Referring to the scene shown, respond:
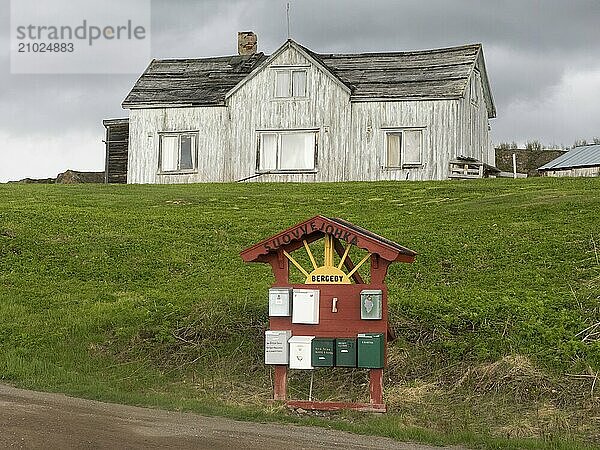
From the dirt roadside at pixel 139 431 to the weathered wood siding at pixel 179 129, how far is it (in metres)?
25.8

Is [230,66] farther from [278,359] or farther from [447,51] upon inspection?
[278,359]

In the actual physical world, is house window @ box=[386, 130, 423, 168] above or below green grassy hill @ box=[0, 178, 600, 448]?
above

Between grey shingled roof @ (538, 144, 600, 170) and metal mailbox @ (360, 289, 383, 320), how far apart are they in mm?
35647

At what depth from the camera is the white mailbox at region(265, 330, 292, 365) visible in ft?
42.5

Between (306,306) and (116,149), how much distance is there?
29.6 metres

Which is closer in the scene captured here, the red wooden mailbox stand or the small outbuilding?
the red wooden mailbox stand

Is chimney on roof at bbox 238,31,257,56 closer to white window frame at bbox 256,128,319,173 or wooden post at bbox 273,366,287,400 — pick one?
white window frame at bbox 256,128,319,173

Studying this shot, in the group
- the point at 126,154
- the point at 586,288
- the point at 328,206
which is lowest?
the point at 586,288

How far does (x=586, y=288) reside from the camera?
52.7ft

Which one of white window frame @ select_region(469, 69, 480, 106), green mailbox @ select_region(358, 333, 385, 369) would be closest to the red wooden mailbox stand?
green mailbox @ select_region(358, 333, 385, 369)

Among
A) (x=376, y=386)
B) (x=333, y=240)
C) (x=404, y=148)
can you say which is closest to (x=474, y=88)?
(x=404, y=148)

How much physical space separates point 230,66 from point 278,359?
29010 mm

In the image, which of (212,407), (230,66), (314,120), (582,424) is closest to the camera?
(582,424)

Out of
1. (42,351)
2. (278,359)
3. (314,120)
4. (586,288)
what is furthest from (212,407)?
(314,120)
